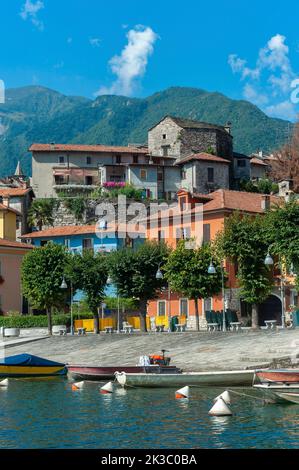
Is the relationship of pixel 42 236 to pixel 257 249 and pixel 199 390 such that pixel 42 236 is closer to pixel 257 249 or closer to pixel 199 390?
pixel 257 249

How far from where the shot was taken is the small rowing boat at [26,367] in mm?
42312

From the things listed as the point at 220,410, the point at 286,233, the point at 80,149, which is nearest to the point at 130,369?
the point at 220,410

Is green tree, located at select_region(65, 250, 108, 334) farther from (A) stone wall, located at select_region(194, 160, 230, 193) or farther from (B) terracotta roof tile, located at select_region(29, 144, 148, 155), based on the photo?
(B) terracotta roof tile, located at select_region(29, 144, 148, 155)

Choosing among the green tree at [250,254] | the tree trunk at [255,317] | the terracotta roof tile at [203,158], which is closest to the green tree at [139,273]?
the green tree at [250,254]

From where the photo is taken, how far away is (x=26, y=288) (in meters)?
66.0

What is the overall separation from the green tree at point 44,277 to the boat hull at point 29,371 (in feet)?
71.7

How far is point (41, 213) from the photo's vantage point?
100312 millimetres

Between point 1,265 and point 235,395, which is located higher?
point 1,265

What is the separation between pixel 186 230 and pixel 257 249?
51.1 feet

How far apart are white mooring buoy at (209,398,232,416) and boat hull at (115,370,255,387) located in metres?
7.29

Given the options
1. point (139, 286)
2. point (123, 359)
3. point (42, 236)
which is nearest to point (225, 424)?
point (123, 359)

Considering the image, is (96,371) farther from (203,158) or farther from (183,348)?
(203,158)

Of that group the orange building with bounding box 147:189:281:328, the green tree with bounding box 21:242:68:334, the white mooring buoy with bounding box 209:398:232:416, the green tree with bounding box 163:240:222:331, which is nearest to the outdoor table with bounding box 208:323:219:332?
the green tree with bounding box 163:240:222:331

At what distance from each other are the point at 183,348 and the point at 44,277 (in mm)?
21454
